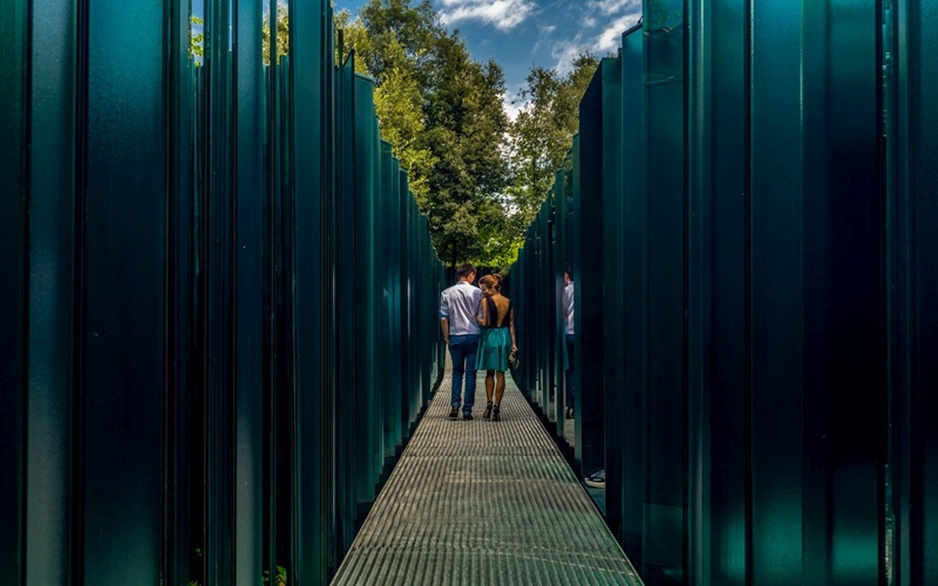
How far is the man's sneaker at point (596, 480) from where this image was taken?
17.2 ft

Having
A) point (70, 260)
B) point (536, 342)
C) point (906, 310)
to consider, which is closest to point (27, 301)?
point (70, 260)

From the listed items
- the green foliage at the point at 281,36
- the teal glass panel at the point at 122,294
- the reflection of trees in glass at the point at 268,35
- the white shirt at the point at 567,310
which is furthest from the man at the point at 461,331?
the teal glass panel at the point at 122,294

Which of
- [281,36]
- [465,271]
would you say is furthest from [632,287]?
[465,271]

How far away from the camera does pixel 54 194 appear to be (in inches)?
54.0

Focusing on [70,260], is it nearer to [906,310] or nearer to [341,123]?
[906,310]

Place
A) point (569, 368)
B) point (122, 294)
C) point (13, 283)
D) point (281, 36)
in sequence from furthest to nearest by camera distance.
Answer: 1. point (569, 368)
2. point (281, 36)
3. point (122, 294)
4. point (13, 283)

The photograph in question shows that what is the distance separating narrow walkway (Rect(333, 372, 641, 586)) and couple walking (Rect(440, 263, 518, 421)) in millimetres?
1934

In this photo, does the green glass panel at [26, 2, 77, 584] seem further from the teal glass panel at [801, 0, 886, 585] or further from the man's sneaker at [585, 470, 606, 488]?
the man's sneaker at [585, 470, 606, 488]

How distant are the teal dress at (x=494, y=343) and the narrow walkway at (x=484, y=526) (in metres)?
1.90

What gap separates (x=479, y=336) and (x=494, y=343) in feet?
1.16

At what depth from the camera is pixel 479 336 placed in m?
9.11

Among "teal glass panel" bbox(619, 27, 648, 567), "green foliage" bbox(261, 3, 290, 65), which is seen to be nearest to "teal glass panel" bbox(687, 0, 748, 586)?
"teal glass panel" bbox(619, 27, 648, 567)

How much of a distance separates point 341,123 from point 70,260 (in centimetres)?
230

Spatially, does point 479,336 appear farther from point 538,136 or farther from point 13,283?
point 538,136
